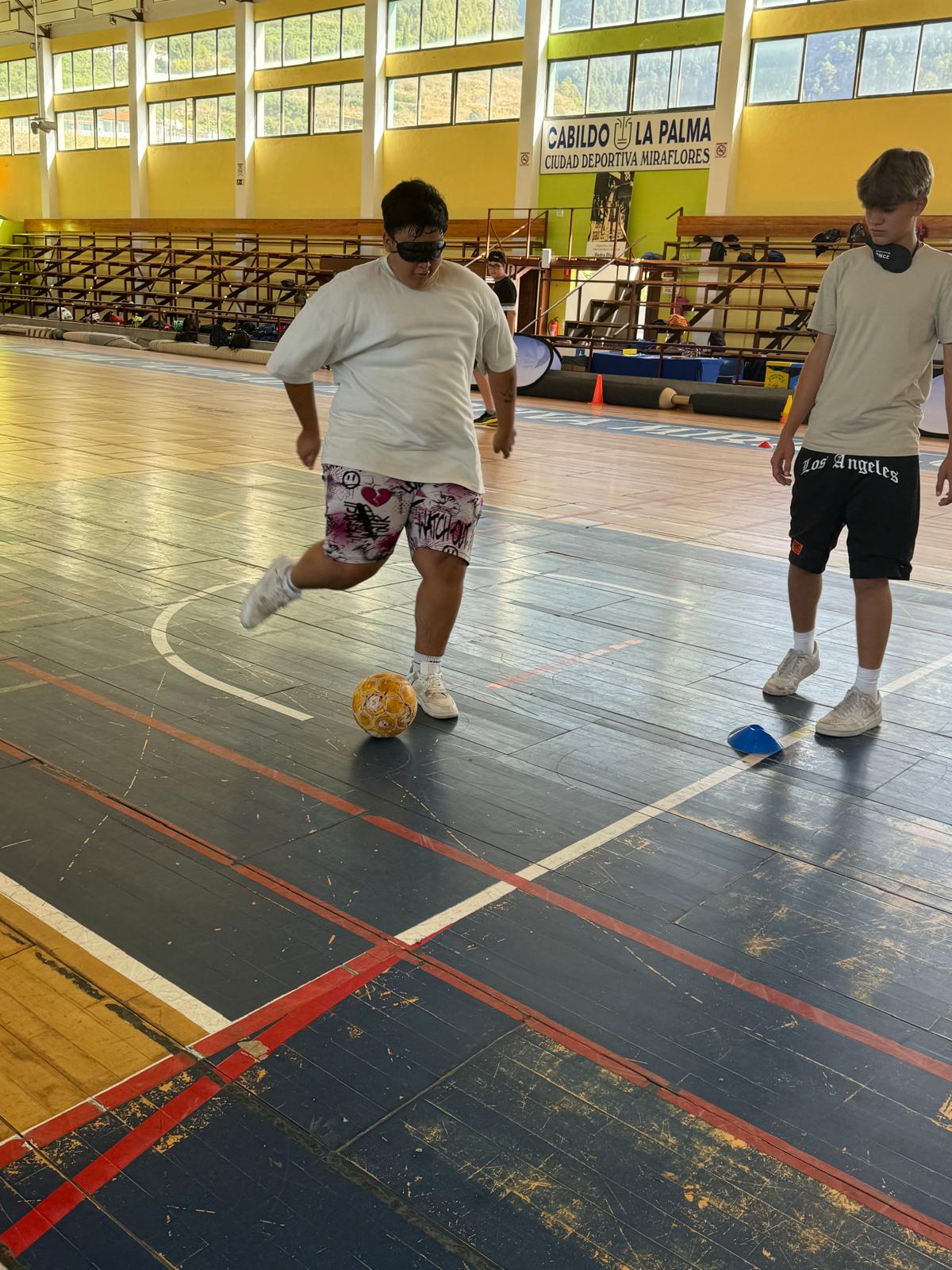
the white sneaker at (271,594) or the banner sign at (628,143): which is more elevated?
the banner sign at (628,143)

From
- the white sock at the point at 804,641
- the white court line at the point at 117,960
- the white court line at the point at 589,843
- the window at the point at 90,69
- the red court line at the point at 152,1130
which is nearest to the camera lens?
the red court line at the point at 152,1130

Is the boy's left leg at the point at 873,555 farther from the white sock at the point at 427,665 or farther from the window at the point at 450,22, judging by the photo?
the window at the point at 450,22

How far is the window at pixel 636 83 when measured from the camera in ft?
71.6

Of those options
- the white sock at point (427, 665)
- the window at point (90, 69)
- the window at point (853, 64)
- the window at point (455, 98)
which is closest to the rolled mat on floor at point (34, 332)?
the window at point (90, 69)

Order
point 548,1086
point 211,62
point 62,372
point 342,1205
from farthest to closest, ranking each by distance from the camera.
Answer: point 211,62
point 62,372
point 548,1086
point 342,1205

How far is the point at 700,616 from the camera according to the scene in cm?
565

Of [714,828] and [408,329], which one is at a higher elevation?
[408,329]

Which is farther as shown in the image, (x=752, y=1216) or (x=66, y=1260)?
(x=752, y=1216)

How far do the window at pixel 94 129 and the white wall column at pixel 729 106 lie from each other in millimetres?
18891

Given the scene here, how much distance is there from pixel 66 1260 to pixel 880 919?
2.02 m

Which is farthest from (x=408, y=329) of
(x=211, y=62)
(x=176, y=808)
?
(x=211, y=62)

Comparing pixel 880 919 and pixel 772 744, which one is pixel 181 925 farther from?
pixel 772 744

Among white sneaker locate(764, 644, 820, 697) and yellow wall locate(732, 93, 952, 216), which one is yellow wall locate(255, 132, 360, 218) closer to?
yellow wall locate(732, 93, 952, 216)

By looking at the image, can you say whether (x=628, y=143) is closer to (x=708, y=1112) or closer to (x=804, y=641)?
(x=804, y=641)
